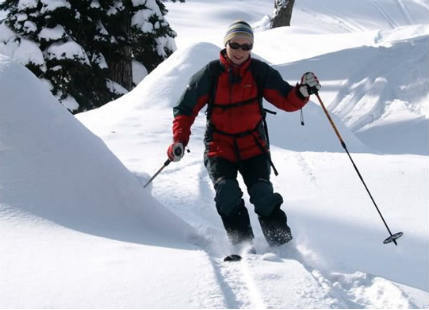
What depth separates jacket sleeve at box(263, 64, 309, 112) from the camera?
4449 mm

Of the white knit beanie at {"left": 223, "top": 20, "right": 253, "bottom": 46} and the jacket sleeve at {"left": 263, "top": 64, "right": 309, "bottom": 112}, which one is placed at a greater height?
the white knit beanie at {"left": 223, "top": 20, "right": 253, "bottom": 46}

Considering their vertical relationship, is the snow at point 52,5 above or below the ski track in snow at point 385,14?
below

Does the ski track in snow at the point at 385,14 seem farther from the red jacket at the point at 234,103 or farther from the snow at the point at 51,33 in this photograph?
the red jacket at the point at 234,103

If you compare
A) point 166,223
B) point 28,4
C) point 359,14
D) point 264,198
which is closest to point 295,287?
point 264,198

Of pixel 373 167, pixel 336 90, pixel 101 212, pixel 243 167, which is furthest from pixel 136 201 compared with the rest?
pixel 336 90

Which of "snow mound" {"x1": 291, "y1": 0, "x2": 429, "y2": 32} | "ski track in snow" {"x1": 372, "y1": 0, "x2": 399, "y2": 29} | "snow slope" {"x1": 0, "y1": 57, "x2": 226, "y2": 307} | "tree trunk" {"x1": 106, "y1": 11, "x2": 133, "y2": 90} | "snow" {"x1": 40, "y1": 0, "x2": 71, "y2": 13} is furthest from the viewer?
"ski track in snow" {"x1": 372, "y1": 0, "x2": 399, "y2": 29}

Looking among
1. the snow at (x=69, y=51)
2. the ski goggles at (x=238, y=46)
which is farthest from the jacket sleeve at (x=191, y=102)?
the snow at (x=69, y=51)

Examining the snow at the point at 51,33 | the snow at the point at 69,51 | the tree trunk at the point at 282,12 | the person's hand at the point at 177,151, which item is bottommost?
the person's hand at the point at 177,151

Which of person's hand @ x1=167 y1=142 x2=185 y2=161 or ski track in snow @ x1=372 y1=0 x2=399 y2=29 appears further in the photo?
ski track in snow @ x1=372 y1=0 x2=399 y2=29

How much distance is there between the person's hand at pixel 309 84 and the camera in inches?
170

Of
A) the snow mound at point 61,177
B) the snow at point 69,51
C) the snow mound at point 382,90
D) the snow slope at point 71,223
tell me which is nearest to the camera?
the snow slope at point 71,223

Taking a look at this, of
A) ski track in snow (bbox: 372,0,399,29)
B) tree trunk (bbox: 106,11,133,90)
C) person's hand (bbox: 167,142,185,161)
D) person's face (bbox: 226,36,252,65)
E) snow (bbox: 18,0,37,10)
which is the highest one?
ski track in snow (bbox: 372,0,399,29)

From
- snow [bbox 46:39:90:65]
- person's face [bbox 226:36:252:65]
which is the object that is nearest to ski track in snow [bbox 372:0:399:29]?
snow [bbox 46:39:90:65]

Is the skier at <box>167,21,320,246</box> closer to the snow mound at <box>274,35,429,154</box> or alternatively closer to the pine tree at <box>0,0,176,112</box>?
the snow mound at <box>274,35,429,154</box>
